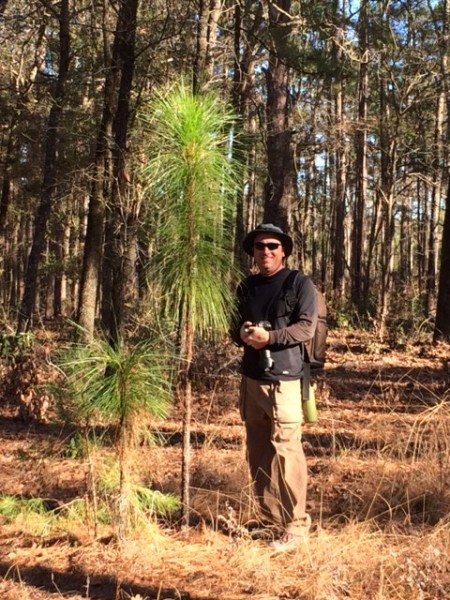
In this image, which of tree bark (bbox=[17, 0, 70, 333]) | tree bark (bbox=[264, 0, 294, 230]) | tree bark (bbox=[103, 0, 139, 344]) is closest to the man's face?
tree bark (bbox=[103, 0, 139, 344])

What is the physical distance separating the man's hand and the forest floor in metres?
0.93

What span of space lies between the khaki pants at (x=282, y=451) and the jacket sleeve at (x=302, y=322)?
0.97 ft

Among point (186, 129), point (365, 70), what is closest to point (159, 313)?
point (186, 129)

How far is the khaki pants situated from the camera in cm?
381

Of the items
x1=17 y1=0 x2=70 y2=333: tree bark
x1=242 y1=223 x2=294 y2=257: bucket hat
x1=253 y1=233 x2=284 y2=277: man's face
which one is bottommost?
x1=253 y1=233 x2=284 y2=277: man's face

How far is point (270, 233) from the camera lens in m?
3.92

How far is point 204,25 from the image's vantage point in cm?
580

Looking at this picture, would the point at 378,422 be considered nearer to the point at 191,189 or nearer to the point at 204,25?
the point at 191,189

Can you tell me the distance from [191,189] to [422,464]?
2.93 meters

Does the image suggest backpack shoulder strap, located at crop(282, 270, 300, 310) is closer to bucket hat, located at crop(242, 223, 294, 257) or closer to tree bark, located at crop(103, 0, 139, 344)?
bucket hat, located at crop(242, 223, 294, 257)

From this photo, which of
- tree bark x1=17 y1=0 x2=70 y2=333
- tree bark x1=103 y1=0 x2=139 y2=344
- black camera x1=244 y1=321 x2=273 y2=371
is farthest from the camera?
tree bark x1=17 y1=0 x2=70 y2=333

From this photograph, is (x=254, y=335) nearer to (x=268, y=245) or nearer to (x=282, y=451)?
(x=268, y=245)

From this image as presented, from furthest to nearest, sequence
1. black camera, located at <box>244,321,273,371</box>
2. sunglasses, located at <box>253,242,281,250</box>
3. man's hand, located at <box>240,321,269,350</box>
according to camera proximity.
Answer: sunglasses, located at <box>253,242,281,250</box>, black camera, located at <box>244,321,273,371</box>, man's hand, located at <box>240,321,269,350</box>

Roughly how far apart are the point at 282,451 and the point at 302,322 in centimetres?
81
